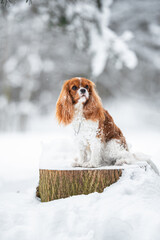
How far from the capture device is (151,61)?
8.19 metres

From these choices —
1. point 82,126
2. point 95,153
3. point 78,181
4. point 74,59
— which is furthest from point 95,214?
point 74,59

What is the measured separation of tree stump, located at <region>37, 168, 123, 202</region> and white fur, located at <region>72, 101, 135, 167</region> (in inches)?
14.2

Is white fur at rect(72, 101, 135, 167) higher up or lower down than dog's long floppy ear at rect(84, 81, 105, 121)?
lower down

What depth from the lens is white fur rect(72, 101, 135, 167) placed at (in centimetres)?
276

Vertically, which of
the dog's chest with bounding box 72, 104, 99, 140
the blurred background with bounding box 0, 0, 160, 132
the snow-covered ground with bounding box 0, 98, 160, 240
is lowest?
the snow-covered ground with bounding box 0, 98, 160, 240

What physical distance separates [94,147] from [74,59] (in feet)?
18.7

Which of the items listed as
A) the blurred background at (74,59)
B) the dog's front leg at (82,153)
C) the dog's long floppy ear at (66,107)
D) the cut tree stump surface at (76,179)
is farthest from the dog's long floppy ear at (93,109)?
the blurred background at (74,59)

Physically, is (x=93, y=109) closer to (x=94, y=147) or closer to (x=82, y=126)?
(x=82, y=126)

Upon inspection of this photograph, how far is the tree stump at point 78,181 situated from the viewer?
2332 mm

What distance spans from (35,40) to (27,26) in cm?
50

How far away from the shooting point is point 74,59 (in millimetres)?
8055

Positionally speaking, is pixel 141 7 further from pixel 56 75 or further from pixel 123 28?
pixel 56 75

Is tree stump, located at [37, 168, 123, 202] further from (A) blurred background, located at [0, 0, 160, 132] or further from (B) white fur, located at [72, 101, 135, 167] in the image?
(A) blurred background, located at [0, 0, 160, 132]

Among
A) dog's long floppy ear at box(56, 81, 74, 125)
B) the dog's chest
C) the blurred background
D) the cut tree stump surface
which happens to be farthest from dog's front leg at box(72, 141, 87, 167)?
the blurred background
